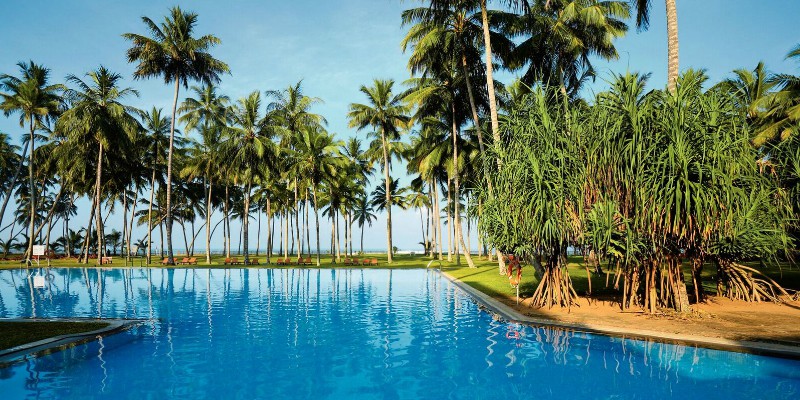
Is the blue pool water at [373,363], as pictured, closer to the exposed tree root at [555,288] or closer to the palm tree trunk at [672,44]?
the exposed tree root at [555,288]

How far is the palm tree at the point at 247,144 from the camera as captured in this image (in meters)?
41.6

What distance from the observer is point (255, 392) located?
726cm

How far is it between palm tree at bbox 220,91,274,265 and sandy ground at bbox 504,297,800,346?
3290 centimetres

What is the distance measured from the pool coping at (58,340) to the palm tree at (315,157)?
Answer: 93.2ft

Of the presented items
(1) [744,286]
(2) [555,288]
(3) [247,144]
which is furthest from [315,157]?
(1) [744,286]

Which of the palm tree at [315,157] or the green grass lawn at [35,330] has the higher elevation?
the palm tree at [315,157]

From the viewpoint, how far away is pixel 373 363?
897 cm

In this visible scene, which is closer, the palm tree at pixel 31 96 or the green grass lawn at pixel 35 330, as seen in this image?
the green grass lawn at pixel 35 330

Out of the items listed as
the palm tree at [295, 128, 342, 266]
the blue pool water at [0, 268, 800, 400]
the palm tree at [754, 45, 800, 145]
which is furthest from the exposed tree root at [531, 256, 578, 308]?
the palm tree at [295, 128, 342, 266]

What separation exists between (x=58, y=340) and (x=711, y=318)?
55.9ft

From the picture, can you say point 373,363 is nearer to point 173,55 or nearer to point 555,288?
point 555,288

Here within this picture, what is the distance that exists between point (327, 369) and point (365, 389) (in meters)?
1.38

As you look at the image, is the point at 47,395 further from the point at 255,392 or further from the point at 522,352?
the point at 522,352

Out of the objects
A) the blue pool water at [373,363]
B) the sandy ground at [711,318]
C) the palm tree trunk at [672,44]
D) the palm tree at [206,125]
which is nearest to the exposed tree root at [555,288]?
the sandy ground at [711,318]
